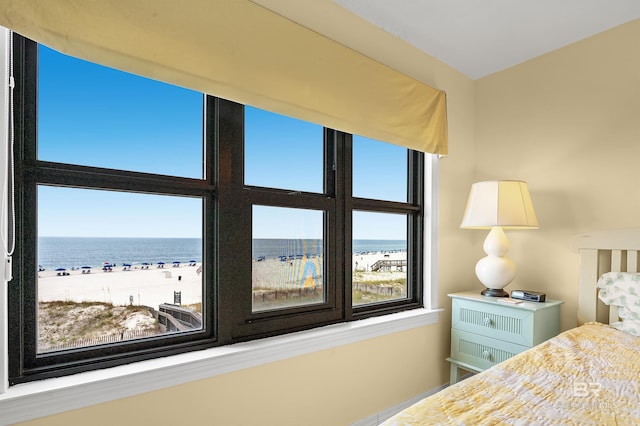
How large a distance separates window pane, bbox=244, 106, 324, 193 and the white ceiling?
495mm

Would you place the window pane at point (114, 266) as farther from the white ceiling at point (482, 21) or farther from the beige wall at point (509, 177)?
the white ceiling at point (482, 21)

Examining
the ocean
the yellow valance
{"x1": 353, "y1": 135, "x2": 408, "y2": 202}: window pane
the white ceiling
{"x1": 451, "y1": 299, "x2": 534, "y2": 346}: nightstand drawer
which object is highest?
the white ceiling

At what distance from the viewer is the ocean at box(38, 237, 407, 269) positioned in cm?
134

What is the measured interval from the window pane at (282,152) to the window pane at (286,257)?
15 centimetres

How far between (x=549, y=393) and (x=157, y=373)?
1368mm

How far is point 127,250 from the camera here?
151 cm

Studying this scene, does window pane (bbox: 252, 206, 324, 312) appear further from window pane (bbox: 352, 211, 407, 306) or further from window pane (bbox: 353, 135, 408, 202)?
window pane (bbox: 353, 135, 408, 202)

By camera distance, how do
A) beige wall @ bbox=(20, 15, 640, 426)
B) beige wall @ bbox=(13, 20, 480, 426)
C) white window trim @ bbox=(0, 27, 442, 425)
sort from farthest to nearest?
beige wall @ bbox=(20, 15, 640, 426)
beige wall @ bbox=(13, 20, 480, 426)
white window trim @ bbox=(0, 27, 442, 425)

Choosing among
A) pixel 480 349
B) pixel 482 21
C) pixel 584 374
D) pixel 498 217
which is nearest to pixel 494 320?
pixel 480 349

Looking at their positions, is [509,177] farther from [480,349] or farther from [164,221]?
[164,221]

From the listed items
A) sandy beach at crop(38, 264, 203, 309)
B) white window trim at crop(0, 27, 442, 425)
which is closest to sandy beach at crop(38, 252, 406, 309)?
sandy beach at crop(38, 264, 203, 309)

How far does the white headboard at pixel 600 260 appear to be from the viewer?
2.07 meters

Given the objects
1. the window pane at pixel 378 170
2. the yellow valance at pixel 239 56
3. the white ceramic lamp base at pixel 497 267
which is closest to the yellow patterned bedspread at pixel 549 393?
the white ceramic lamp base at pixel 497 267

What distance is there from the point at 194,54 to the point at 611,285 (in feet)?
7.72
